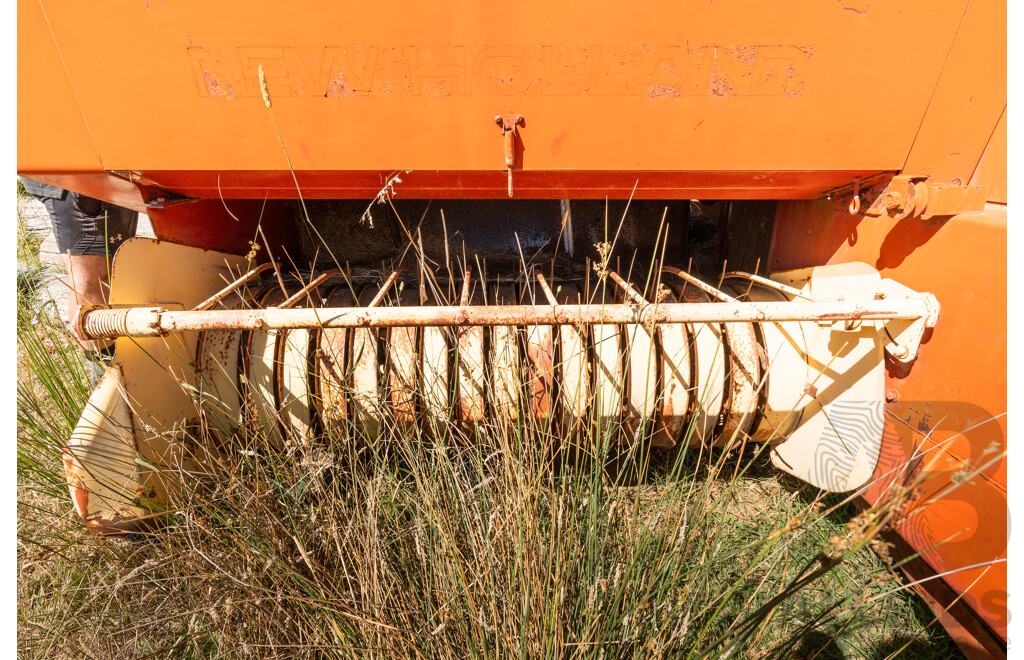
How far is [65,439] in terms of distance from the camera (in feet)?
5.68

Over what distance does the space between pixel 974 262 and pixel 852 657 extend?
4.38 ft

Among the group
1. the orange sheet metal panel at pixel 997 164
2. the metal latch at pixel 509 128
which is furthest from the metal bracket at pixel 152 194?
the orange sheet metal panel at pixel 997 164

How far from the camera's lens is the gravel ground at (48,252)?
10.0 feet

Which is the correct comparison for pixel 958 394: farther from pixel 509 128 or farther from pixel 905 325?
pixel 509 128

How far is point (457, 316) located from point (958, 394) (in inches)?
56.2

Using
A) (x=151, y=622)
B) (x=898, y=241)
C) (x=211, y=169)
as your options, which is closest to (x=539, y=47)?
(x=211, y=169)

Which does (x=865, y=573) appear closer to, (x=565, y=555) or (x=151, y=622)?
(x=565, y=555)

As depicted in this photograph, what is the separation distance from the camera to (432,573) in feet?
4.54

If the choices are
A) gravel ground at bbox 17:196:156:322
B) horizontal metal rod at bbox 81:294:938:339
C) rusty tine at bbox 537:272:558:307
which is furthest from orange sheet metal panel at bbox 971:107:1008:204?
gravel ground at bbox 17:196:156:322

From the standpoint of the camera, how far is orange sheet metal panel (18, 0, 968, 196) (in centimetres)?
136

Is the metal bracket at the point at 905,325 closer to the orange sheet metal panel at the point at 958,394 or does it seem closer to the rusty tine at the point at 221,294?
the orange sheet metal panel at the point at 958,394

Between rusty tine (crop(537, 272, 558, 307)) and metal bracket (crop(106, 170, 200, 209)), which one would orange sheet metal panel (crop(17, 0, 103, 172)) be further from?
rusty tine (crop(537, 272, 558, 307))

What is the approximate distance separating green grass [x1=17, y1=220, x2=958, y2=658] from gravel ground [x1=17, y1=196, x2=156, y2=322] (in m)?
1.66

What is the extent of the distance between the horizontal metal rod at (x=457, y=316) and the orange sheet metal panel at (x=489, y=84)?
18.3 inches
